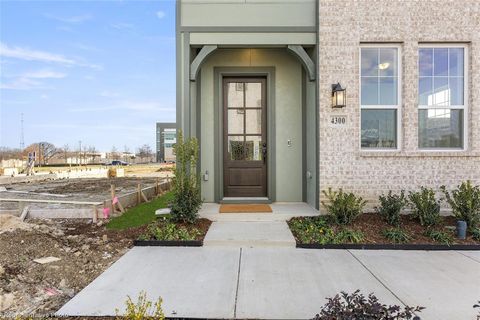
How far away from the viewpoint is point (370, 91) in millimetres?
5457

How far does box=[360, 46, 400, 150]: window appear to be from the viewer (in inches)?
214

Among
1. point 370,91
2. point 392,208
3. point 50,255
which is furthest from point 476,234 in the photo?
point 50,255

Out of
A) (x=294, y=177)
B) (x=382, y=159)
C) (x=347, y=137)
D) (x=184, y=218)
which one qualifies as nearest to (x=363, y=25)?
(x=347, y=137)

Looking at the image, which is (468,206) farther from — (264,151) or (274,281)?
(264,151)

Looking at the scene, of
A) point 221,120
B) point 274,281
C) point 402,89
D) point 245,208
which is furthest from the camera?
point 221,120

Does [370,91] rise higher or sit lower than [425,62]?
lower

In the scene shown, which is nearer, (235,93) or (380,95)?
(380,95)

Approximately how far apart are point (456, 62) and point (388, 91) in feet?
4.54

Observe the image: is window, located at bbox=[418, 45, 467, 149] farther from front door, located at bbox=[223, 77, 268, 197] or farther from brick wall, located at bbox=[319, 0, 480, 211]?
front door, located at bbox=[223, 77, 268, 197]

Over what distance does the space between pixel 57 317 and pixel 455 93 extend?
6804mm

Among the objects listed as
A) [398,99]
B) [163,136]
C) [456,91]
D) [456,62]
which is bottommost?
[398,99]

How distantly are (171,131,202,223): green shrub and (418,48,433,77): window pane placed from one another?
443 cm

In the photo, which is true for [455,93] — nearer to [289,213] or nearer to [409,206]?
[409,206]

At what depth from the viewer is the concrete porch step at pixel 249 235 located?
420 cm
